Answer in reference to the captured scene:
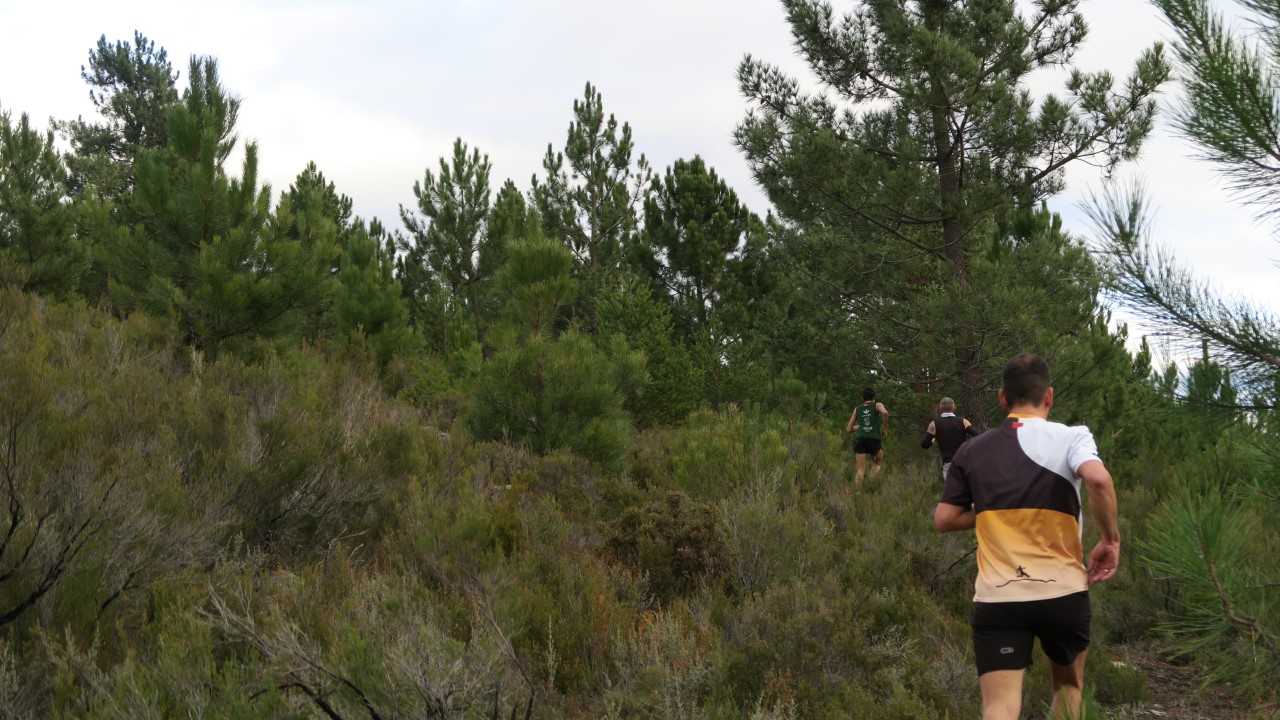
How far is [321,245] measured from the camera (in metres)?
12.8

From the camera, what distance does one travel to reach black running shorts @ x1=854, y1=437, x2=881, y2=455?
12885 mm

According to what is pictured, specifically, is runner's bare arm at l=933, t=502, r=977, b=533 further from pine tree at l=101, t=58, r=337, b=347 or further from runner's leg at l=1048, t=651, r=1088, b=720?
pine tree at l=101, t=58, r=337, b=347

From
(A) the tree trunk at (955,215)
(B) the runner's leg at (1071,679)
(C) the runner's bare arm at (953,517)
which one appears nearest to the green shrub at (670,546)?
(C) the runner's bare arm at (953,517)

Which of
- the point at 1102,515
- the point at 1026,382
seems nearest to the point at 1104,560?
the point at 1102,515

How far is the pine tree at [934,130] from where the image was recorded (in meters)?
11.2

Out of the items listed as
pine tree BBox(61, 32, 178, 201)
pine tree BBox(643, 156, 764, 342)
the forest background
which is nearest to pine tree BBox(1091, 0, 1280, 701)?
the forest background

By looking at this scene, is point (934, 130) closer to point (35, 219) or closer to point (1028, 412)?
point (1028, 412)

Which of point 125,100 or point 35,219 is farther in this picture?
point 125,100

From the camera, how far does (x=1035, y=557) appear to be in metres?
3.23

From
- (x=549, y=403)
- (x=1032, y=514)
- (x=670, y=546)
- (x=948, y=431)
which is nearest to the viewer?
(x=1032, y=514)

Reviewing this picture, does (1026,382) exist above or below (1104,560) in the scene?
above

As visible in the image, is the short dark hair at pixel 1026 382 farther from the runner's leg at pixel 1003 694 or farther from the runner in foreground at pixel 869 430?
the runner in foreground at pixel 869 430

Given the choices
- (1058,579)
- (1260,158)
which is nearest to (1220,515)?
(1058,579)

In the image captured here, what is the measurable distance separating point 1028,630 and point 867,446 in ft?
32.4
